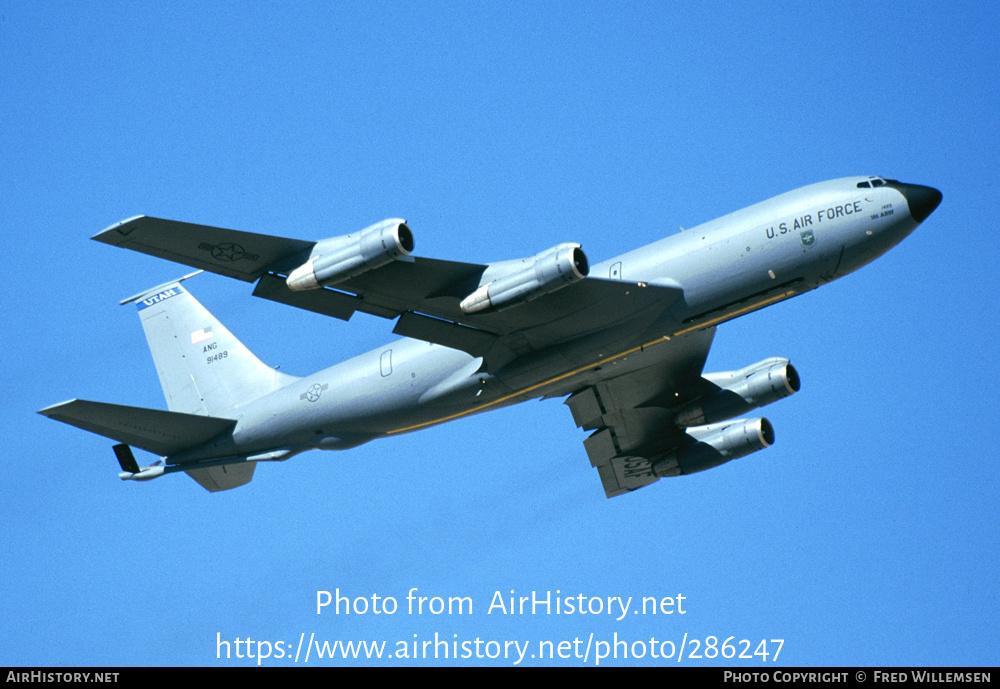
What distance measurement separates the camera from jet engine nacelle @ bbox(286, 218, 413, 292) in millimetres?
29328

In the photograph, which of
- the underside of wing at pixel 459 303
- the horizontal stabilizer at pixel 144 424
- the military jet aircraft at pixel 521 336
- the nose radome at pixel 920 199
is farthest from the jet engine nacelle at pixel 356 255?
the nose radome at pixel 920 199

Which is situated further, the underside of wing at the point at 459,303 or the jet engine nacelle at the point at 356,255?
the underside of wing at the point at 459,303

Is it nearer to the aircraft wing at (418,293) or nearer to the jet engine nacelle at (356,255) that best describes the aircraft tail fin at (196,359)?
the aircraft wing at (418,293)

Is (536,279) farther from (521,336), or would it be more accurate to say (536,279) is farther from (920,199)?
(920,199)

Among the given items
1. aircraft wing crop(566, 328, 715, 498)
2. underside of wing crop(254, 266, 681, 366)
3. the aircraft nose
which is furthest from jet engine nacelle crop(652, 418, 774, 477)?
the aircraft nose

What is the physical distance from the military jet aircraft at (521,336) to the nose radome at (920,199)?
0.06m

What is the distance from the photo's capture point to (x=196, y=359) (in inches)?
1661

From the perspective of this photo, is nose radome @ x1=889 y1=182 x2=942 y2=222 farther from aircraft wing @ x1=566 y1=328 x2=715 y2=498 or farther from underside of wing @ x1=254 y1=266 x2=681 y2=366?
aircraft wing @ x1=566 y1=328 x2=715 y2=498

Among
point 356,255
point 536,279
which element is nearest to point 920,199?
point 536,279

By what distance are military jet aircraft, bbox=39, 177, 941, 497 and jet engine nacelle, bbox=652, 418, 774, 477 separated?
0.06 meters

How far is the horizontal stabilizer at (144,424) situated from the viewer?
34.8 m

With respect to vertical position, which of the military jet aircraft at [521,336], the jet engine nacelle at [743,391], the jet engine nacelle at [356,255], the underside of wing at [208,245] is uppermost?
the underside of wing at [208,245]

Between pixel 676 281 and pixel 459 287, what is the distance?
596 cm
